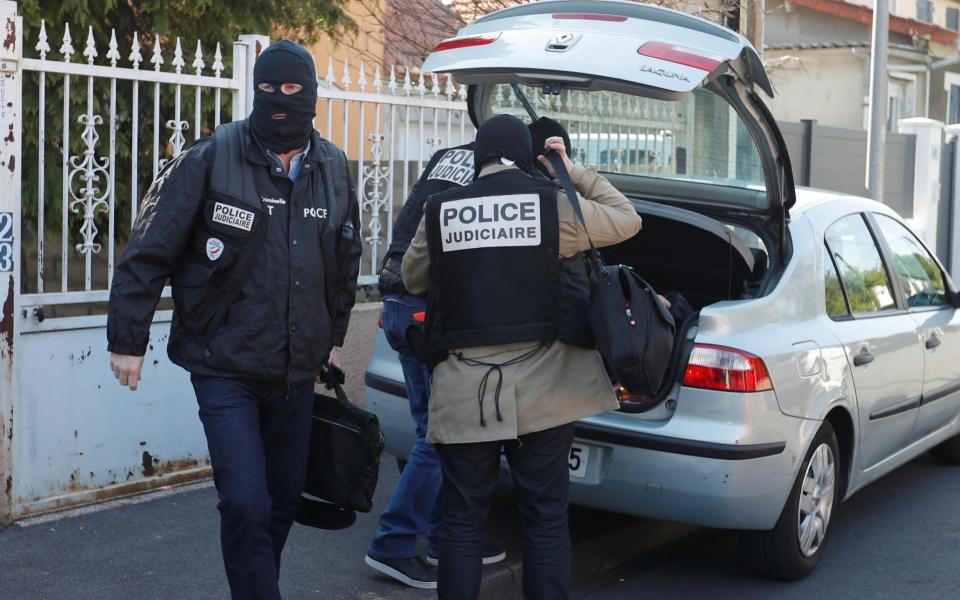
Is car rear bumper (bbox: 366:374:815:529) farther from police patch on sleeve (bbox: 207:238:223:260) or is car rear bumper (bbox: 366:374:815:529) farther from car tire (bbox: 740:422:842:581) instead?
police patch on sleeve (bbox: 207:238:223:260)

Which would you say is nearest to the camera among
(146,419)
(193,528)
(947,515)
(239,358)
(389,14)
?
(239,358)

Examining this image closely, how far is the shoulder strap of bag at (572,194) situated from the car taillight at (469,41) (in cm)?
68

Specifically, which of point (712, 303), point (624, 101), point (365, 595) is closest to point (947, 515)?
point (712, 303)

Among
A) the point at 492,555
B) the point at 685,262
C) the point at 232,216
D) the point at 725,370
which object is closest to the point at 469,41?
the point at 232,216

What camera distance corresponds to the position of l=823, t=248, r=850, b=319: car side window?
4.91 metres

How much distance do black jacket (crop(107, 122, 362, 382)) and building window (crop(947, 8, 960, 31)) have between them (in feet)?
70.4

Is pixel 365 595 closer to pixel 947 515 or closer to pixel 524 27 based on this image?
pixel 524 27

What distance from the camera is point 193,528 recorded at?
4969 millimetres

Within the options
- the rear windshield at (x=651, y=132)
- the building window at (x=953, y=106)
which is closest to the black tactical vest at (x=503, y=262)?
the rear windshield at (x=651, y=132)

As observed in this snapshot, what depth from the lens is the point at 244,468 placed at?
336 centimetres

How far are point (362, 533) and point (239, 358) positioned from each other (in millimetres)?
1830

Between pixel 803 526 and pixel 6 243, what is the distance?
3.33 m

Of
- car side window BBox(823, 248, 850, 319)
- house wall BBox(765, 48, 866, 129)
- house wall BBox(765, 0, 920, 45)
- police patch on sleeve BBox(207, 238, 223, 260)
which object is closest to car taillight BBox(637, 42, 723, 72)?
car side window BBox(823, 248, 850, 319)

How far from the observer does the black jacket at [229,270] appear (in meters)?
3.32
